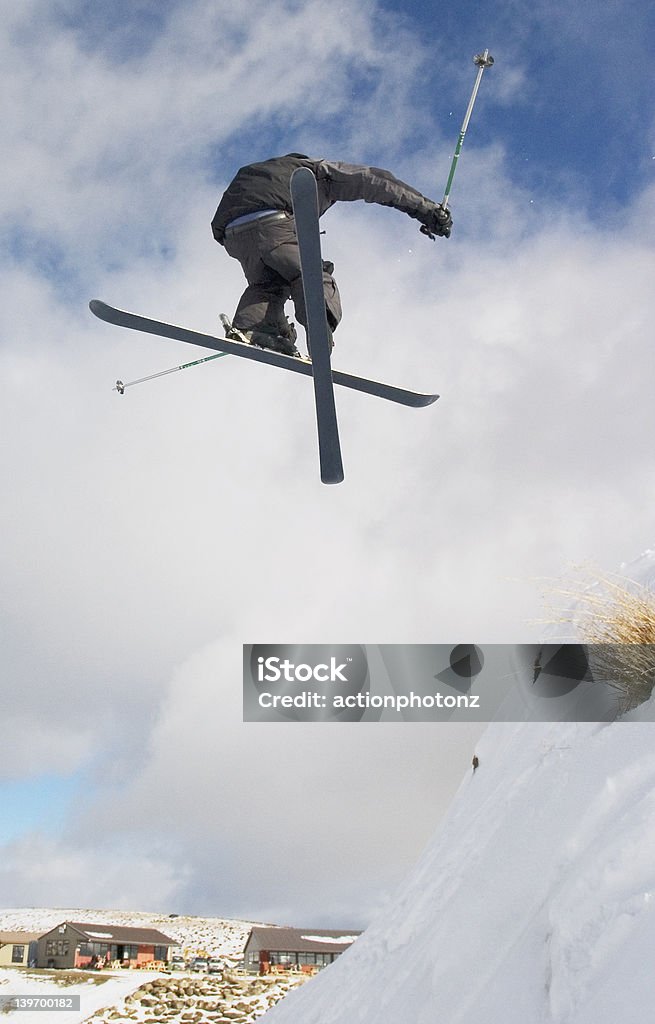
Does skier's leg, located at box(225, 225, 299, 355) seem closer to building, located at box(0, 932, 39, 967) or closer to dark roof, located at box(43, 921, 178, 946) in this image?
building, located at box(0, 932, 39, 967)

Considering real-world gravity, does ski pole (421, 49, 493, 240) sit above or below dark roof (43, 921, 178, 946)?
above

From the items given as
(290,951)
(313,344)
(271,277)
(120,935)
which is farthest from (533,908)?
(120,935)

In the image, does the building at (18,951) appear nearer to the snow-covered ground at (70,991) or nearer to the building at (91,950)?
the building at (91,950)

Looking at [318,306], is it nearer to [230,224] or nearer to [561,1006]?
[230,224]

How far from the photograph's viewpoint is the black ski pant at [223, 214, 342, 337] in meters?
4.95

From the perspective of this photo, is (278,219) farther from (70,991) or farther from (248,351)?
(70,991)

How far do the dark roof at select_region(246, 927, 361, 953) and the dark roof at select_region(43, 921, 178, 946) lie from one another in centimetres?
561

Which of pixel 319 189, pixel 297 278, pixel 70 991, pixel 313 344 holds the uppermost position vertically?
pixel 319 189

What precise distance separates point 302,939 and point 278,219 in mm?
38025

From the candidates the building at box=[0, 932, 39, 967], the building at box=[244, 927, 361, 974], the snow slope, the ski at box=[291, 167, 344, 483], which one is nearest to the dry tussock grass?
the snow slope

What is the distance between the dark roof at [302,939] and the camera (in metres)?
34.4

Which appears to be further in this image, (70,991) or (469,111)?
(70,991)

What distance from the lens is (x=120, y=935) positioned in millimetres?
38844

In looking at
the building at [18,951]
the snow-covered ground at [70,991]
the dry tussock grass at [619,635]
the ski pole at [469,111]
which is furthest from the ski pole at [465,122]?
the building at [18,951]
